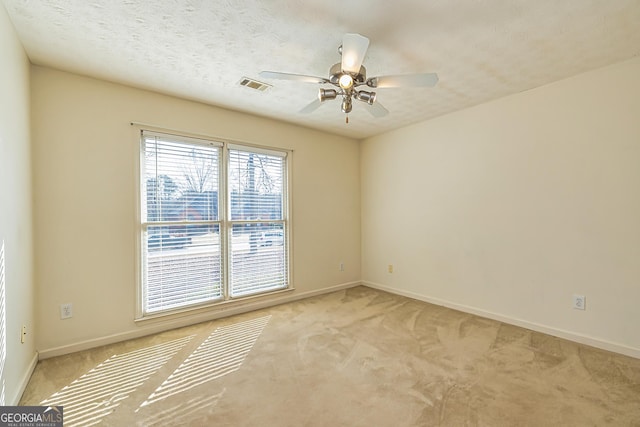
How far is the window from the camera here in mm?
2975

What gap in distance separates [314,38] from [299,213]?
7.87 feet

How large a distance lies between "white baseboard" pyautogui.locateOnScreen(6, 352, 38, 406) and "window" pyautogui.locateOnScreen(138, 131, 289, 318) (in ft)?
2.55

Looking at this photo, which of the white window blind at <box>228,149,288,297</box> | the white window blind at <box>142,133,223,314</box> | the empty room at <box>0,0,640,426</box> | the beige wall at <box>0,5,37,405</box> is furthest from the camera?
the white window blind at <box>228,149,288,297</box>

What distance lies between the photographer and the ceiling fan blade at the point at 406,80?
195 cm

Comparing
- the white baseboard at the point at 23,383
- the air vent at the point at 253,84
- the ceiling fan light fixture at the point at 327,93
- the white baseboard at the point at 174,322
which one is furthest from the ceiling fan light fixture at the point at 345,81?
the white baseboard at the point at 23,383

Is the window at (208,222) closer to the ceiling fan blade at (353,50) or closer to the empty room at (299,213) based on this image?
the empty room at (299,213)

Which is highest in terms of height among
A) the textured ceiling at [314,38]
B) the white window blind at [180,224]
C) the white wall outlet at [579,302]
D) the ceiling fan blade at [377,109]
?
the textured ceiling at [314,38]

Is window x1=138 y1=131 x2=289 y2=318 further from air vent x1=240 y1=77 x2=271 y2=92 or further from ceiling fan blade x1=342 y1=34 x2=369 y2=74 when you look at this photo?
ceiling fan blade x1=342 y1=34 x2=369 y2=74

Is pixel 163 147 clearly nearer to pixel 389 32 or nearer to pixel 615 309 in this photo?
pixel 389 32

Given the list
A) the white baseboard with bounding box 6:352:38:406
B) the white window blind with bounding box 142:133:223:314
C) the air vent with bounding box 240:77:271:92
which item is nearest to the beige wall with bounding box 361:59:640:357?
the air vent with bounding box 240:77:271:92

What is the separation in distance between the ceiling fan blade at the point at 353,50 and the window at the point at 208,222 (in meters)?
2.00

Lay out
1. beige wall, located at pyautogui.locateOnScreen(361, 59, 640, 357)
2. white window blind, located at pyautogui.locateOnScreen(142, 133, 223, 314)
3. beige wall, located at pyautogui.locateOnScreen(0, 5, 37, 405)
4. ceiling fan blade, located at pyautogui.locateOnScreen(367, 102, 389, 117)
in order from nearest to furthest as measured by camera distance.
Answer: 1. beige wall, located at pyautogui.locateOnScreen(0, 5, 37, 405)
2. ceiling fan blade, located at pyautogui.locateOnScreen(367, 102, 389, 117)
3. beige wall, located at pyautogui.locateOnScreen(361, 59, 640, 357)
4. white window blind, located at pyautogui.locateOnScreen(142, 133, 223, 314)

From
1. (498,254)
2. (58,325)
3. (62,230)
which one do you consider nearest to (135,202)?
(62,230)

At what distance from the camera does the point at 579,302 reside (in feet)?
8.78
